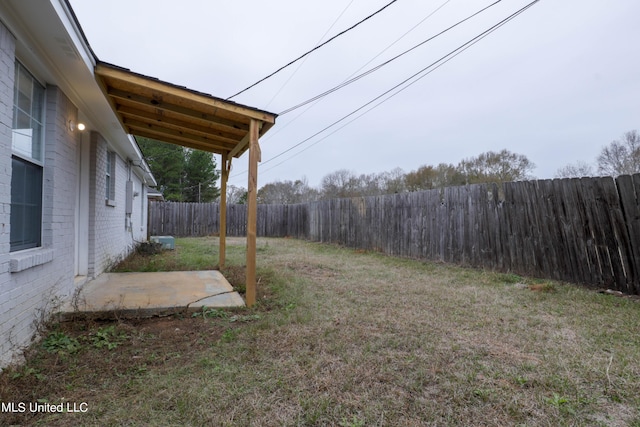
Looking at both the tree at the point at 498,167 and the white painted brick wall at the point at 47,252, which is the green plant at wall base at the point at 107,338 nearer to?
the white painted brick wall at the point at 47,252

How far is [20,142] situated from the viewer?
2664 millimetres

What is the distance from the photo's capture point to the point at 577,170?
14.3 metres

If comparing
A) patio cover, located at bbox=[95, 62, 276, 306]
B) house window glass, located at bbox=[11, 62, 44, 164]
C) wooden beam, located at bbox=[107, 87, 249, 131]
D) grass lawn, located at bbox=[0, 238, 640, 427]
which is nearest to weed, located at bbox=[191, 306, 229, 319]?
grass lawn, located at bbox=[0, 238, 640, 427]

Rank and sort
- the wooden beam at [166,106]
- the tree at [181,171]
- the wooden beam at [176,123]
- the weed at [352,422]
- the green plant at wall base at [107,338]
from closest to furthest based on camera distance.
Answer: the weed at [352,422], the green plant at wall base at [107,338], the wooden beam at [166,106], the wooden beam at [176,123], the tree at [181,171]

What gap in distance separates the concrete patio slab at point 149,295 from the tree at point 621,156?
15657 millimetres

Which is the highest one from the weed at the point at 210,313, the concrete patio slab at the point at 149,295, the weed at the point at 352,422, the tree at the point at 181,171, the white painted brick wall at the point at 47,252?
the tree at the point at 181,171

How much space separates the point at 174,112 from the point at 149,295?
2.40 metres

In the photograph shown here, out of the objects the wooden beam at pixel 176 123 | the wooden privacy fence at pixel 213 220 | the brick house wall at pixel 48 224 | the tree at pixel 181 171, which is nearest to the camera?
the brick house wall at pixel 48 224

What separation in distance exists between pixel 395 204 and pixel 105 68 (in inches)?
277

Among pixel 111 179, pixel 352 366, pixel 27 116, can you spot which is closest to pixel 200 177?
pixel 111 179

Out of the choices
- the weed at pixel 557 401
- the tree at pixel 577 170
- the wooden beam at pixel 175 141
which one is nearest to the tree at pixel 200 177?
the wooden beam at pixel 175 141

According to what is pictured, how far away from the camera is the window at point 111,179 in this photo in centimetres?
591

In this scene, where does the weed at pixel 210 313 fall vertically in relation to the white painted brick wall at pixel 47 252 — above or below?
Answer: below

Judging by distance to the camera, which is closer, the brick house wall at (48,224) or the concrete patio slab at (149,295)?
the brick house wall at (48,224)
